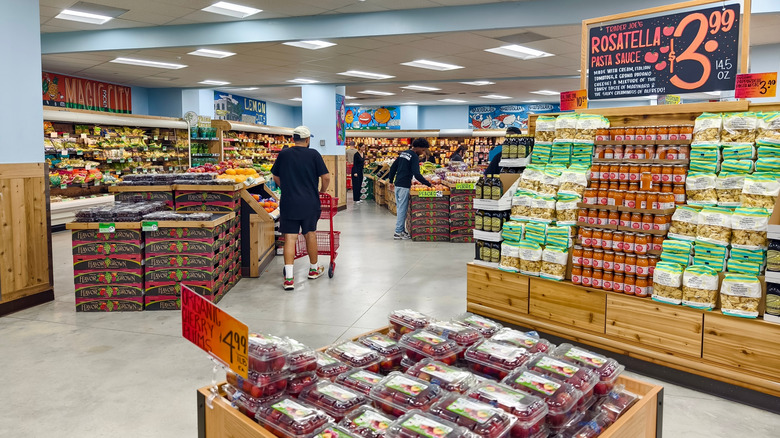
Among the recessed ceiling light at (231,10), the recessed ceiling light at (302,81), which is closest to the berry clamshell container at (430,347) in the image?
the recessed ceiling light at (231,10)

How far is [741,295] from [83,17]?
9.49 meters

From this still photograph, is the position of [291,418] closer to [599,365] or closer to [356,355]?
[356,355]

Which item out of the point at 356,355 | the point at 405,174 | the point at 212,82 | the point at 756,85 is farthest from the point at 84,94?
the point at 756,85

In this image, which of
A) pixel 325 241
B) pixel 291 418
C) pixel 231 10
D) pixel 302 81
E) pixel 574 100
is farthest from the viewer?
pixel 302 81

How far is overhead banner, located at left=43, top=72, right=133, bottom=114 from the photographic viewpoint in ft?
41.1

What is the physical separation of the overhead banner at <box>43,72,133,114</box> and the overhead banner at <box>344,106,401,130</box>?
33.5ft

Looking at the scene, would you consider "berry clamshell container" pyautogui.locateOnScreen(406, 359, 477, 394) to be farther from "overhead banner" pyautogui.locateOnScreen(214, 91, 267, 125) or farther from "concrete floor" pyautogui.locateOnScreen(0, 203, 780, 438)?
"overhead banner" pyautogui.locateOnScreen(214, 91, 267, 125)

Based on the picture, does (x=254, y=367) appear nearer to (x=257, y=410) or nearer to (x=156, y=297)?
(x=257, y=410)

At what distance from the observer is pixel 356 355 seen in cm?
201

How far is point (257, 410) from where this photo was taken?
1691 mm

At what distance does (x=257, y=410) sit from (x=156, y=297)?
3948 millimetres

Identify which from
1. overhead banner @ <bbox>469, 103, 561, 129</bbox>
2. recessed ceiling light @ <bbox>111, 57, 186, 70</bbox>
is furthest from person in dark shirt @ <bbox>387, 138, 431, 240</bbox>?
overhead banner @ <bbox>469, 103, 561, 129</bbox>

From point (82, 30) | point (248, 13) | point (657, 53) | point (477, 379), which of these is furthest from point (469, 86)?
point (477, 379)

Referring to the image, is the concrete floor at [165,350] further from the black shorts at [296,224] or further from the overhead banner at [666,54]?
the overhead banner at [666,54]
